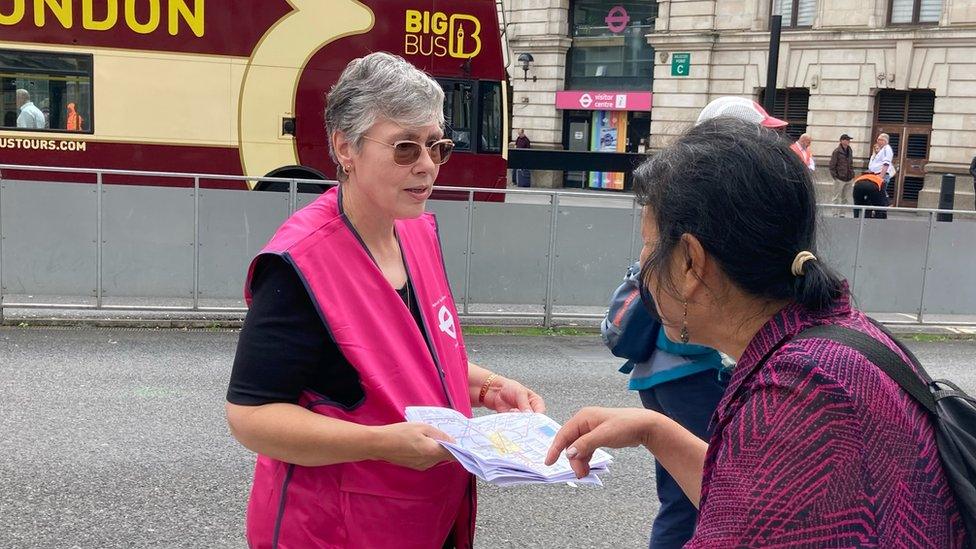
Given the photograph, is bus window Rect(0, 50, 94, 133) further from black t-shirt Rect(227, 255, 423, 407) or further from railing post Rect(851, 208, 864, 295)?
black t-shirt Rect(227, 255, 423, 407)

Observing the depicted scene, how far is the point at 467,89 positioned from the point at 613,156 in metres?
4.27

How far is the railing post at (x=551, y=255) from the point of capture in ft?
31.3

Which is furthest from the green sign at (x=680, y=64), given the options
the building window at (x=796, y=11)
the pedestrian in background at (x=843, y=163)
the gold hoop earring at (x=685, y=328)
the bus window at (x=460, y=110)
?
the gold hoop earring at (x=685, y=328)

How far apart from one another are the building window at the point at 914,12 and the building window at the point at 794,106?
317 cm

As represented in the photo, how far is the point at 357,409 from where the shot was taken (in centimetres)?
196

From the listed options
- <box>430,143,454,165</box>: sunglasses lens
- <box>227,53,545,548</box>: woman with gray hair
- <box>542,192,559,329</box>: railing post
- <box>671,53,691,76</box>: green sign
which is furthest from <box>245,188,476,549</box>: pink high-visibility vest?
<box>671,53,691,76</box>: green sign

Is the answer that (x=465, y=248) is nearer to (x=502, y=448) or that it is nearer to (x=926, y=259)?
(x=926, y=259)

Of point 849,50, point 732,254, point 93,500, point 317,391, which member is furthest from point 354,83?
point 849,50

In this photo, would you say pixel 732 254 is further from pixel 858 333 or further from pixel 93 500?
pixel 93 500

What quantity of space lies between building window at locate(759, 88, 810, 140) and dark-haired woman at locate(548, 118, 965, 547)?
93.5ft

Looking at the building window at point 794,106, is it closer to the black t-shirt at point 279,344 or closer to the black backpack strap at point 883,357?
the black t-shirt at point 279,344

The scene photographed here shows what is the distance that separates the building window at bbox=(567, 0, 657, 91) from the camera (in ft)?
105

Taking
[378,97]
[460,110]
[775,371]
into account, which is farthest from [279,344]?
[460,110]

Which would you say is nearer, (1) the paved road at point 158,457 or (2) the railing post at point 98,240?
(1) the paved road at point 158,457
